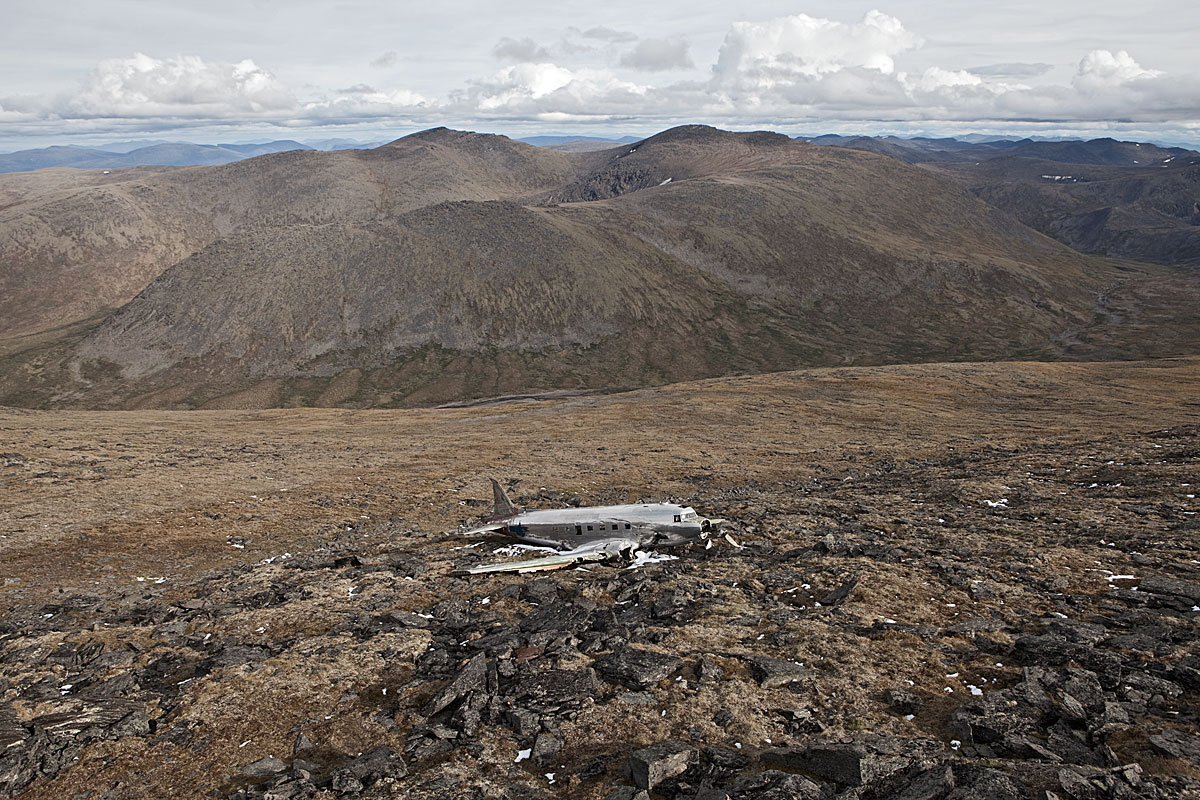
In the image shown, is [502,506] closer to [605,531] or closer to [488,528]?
[488,528]

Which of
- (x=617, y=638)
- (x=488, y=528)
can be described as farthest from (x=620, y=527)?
(x=617, y=638)

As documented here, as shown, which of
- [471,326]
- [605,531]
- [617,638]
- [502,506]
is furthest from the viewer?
[471,326]

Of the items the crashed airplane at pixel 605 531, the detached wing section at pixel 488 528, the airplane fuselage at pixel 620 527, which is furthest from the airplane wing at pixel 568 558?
the detached wing section at pixel 488 528

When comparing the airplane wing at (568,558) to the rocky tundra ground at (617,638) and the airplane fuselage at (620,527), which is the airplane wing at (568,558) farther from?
the rocky tundra ground at (617,638)

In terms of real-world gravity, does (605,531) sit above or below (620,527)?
below

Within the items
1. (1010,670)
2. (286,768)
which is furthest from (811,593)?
(286,768)
